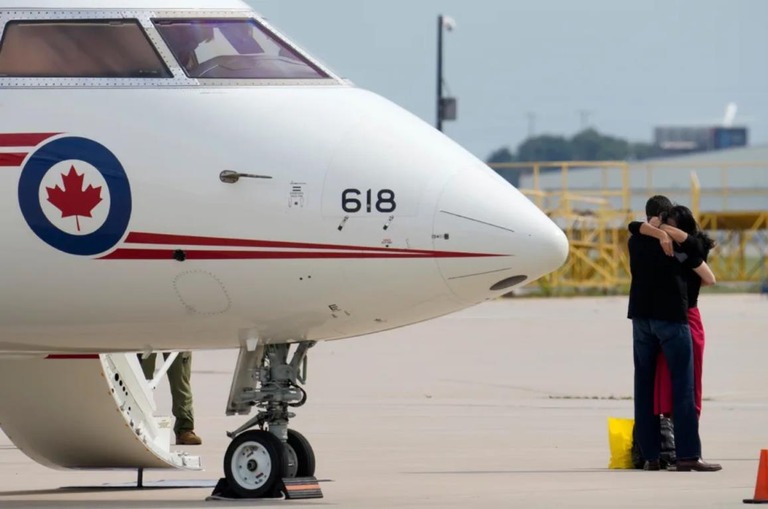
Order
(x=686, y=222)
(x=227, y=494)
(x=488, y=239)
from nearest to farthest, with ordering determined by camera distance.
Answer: (x=488, y=239), (x=227, y=494), (x=686, y=222)

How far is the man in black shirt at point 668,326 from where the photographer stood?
1348 centimetres

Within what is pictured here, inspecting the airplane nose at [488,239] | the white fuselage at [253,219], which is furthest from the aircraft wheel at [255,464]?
the airplane nose at [488,239]

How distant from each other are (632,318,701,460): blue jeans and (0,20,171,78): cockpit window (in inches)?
179

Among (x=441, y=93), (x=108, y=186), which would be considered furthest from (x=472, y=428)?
(x=441, y=93)

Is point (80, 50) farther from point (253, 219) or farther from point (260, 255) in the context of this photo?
point (260, 255)

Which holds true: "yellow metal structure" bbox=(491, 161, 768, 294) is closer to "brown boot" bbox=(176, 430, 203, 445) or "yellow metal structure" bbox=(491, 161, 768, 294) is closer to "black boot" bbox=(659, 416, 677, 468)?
"brown boot" bbox=(176, 430, 203, 445)

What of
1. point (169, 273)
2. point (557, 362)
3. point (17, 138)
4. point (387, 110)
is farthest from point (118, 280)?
point (557, 362)

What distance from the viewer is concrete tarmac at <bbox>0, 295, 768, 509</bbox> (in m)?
12.2

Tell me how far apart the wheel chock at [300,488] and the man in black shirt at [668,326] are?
10.8 ft

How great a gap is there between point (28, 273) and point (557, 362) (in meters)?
17.1

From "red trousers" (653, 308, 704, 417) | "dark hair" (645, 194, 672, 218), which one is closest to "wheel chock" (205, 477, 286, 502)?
"red trousers" (653, 308, 704, 417)

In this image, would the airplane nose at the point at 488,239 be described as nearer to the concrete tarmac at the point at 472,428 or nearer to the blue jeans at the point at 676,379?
the concrete tarmac at the point at 472,428

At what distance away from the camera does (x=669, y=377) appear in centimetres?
1367

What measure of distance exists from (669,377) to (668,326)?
0.44 m
